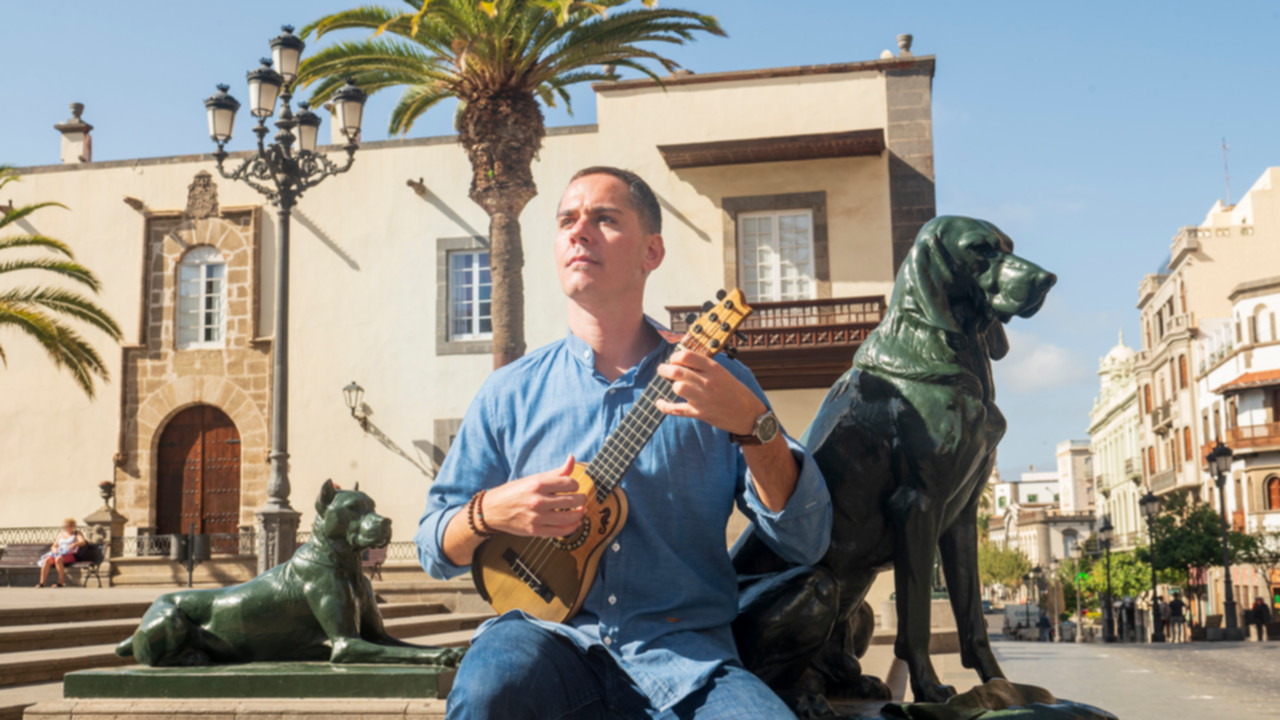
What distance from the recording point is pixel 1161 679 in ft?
32.9

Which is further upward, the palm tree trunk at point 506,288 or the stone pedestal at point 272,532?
the palm tree trunk at point 506,288

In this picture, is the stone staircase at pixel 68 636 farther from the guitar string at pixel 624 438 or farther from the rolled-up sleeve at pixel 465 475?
the guitar string at pixel 624 438

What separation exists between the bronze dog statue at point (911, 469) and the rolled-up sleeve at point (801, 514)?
30cm

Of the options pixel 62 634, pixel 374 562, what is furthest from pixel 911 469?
pixel 374 562

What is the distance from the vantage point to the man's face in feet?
8.29

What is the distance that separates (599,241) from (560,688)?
3.34 feet

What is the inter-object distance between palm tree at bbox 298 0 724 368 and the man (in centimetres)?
1317

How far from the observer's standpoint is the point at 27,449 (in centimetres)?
2289

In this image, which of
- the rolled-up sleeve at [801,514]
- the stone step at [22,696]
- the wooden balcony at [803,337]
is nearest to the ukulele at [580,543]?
the rolled-up sleeve at [801,514]

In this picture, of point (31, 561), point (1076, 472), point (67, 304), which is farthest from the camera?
point (1076, 472)

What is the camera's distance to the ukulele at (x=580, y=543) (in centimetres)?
230

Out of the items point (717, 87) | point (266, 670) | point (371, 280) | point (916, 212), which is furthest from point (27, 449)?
point (266, 670)

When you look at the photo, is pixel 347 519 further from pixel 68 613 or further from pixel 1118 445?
pixel 1118 445

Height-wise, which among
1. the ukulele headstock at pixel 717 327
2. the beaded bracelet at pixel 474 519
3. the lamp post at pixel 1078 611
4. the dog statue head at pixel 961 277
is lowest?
the lamp post at pixel 1078 611
